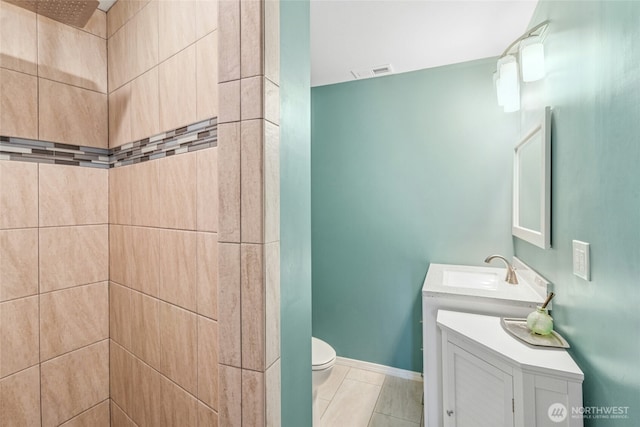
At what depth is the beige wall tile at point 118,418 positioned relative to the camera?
1.28 meters

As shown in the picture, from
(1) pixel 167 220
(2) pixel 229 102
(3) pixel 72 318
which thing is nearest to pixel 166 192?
(1) pixel 167 220

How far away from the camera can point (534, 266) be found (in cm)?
172

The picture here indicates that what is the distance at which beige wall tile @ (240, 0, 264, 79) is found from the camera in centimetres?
73

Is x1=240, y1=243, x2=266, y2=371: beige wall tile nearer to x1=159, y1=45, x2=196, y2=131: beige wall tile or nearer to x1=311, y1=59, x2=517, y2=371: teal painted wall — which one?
x1=159, y1=45, x2=196, y2=131: beige wall tile

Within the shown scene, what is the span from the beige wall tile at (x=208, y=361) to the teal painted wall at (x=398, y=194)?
186cm

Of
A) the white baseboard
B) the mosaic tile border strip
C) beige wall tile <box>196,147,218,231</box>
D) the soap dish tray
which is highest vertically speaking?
the mosaic tile border strip

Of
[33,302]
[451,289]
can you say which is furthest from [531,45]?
[33,302]

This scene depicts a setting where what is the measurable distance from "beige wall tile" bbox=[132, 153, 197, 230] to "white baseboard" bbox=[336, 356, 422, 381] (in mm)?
2174

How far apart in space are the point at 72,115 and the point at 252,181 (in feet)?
3.72

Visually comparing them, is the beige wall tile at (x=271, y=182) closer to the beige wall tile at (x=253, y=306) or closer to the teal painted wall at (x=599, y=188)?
the beige wall tile at (x=253, y=306)

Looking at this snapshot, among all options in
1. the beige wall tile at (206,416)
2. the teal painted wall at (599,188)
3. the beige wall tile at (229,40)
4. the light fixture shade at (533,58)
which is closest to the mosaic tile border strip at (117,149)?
the beige wall tile at (229,40)

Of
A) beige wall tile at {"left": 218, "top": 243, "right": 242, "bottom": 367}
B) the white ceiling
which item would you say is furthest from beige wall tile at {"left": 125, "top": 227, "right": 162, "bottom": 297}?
the white ceiling

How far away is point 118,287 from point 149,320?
32 cm

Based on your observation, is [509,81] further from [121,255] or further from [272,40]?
[121,255]
